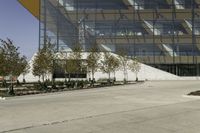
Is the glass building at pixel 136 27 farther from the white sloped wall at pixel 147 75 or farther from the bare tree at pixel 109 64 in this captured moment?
the bare tree at pixel 109 64

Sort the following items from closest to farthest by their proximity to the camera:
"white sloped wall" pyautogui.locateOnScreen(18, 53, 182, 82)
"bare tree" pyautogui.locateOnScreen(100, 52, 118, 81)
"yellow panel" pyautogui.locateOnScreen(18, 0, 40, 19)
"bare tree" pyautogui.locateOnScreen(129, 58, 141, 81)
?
"bare tree" pyautogui.locateOnScreen(100, 52, 118, 81) → "bare tree" pyautogui.locateOnScreen(129, 58, 141, 81) → "white sloped wall" pyautogui.locateOnScreen(18, 53, 182, 82) → "yellow panel" pyautogui.locateOnScreen(18, 0, 40, 19)

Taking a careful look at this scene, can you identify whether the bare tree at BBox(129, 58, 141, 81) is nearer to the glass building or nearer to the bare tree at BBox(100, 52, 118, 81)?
the glass building

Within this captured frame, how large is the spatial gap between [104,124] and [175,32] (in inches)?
2609

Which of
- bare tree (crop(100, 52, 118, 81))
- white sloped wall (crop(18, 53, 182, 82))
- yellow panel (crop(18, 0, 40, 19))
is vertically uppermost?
yellow panel (crop(18, 0, 40, 19))

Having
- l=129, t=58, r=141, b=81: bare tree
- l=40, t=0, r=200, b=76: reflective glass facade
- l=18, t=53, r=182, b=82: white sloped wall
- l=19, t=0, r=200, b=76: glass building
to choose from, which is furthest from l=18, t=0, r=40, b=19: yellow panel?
l=129, t=58, r=141, b=81: bare tree

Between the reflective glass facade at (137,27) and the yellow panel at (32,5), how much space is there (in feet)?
5.87

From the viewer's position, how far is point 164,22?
260 ft

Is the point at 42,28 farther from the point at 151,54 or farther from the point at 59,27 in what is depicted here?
the point at 151,54

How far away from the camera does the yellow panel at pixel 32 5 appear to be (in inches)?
3039

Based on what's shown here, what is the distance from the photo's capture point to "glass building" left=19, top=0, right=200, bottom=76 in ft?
255

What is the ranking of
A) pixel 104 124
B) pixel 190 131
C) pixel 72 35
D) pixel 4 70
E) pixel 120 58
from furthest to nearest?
pixel 72 35, pixel 120 58, pixel 4 70, pixel 104 124, pixel 190 131

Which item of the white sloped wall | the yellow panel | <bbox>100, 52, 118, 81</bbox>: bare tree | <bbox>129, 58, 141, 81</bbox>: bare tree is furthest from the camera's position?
the yellow panel

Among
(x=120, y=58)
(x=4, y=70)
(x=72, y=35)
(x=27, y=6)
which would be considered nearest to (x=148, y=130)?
(x=4, y=70)

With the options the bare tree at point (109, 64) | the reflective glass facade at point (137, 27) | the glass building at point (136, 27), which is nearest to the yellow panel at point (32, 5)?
the glass building at point (136, 27)
